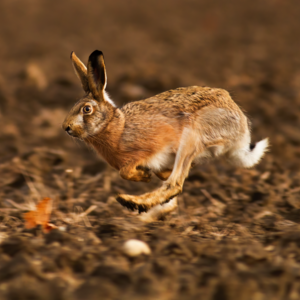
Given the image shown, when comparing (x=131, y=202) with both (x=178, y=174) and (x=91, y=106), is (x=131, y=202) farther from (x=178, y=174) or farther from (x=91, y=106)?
(x=91, y=106)

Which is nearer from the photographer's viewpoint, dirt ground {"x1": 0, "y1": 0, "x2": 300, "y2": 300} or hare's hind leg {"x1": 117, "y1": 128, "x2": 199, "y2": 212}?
dirt ground {"x1": 0, "y1": 0, "x2": 300, "y2": 300}

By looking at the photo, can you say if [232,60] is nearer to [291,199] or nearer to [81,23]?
[81,23]

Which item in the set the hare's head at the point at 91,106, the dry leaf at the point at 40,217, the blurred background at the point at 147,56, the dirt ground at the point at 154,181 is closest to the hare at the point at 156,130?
the hare's head at the point at 91,106

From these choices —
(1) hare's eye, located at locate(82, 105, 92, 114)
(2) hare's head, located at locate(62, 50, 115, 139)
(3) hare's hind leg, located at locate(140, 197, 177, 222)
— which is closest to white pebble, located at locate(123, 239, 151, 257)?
(3) hare's hind leg, located at locate(140, 197, 177, 222)

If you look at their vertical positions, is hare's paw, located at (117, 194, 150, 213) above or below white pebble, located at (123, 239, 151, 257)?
above

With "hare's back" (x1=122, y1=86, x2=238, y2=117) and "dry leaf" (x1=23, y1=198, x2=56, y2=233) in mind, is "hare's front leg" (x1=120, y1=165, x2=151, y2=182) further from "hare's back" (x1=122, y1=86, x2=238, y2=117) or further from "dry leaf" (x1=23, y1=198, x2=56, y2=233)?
"dry leaf" (x1=23, y1=198, x2=56, y2=233)

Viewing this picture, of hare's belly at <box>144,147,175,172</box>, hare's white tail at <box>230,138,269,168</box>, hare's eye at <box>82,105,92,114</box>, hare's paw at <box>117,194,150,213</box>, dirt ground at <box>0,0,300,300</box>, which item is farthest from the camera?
hare's white tail at <box>230,138,269,168</box>

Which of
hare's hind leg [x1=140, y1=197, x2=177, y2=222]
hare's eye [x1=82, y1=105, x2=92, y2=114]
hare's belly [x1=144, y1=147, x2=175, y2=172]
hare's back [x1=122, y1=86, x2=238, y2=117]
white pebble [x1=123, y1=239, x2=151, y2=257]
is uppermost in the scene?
hare's back [x1=122, y1=86, x2=238, y2=117]

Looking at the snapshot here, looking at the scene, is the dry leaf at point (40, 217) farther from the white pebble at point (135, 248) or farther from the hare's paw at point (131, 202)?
the white pebble at point (135, 248)
